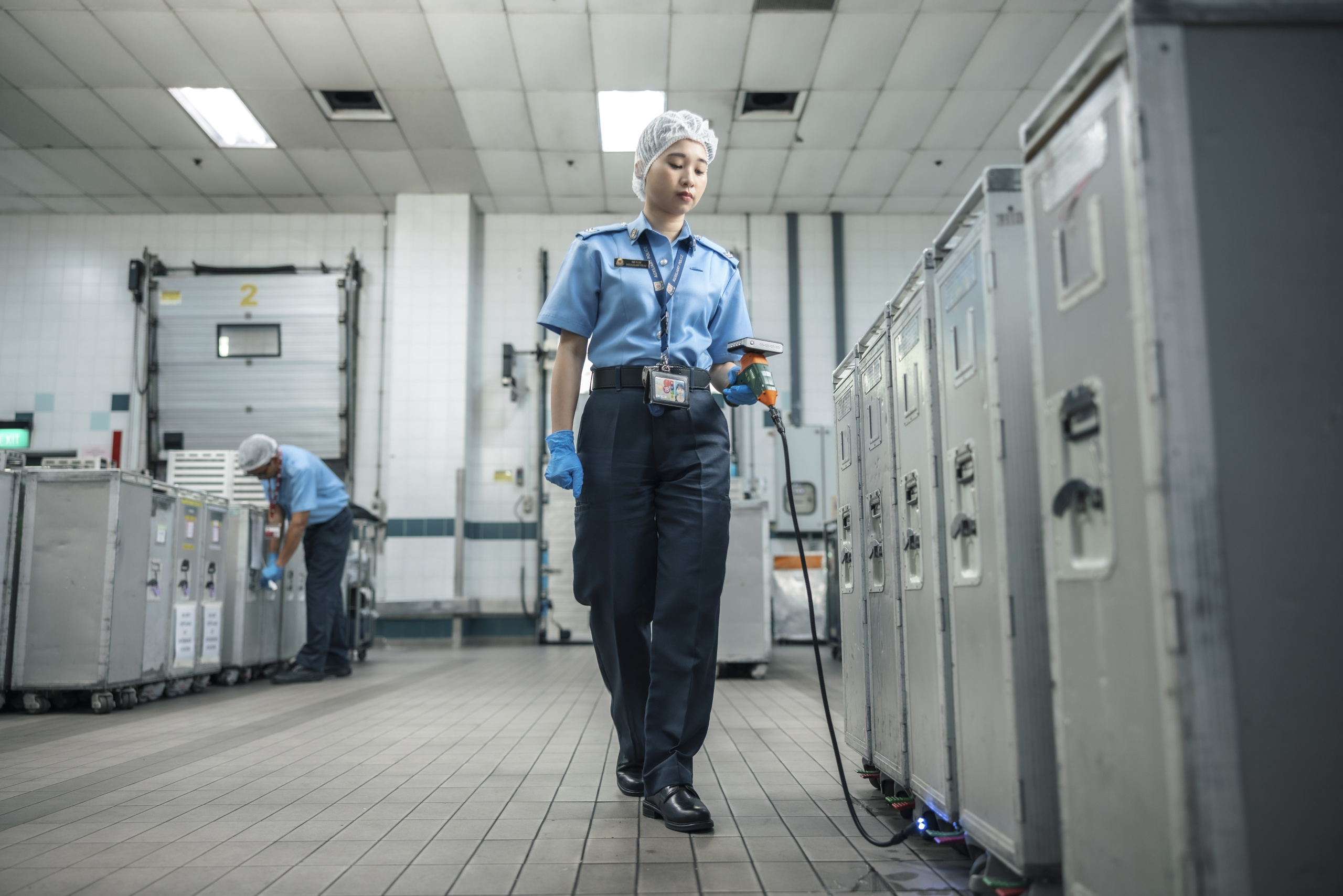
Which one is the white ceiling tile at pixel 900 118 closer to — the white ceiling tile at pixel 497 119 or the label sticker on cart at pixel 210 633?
the white ceiling tile at pixel 497 119

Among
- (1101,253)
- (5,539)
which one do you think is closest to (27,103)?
(5,539)

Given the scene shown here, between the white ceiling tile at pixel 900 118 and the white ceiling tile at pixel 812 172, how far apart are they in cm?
30

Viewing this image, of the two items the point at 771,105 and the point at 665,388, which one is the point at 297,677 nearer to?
the point at 665,388

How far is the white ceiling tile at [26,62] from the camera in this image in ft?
20.6

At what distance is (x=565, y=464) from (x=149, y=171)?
8.19m

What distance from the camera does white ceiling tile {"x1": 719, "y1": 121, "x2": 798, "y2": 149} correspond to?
24.7 feet

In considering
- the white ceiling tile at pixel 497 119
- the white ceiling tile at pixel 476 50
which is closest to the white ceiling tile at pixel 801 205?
the white ceiling tile at pixel 497 119

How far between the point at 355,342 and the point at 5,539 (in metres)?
5.18

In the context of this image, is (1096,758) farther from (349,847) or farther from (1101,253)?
(349,847)

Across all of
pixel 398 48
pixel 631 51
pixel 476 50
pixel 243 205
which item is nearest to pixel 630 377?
pixel 631 51

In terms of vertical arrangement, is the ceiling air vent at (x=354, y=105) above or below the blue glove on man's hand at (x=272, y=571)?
above

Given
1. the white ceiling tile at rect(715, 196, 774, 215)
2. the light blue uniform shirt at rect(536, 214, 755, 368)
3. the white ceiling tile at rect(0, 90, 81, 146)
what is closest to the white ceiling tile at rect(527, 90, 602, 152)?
the white ceiling tile at rect(715, 196, 774, 215)

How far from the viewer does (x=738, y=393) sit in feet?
7.07

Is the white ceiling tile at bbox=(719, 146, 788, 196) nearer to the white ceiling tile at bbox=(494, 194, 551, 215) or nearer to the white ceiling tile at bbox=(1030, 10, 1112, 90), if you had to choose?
the white ceiling tile at bbox=(494, 194, 551, 215)
